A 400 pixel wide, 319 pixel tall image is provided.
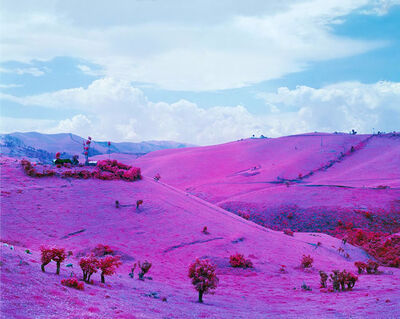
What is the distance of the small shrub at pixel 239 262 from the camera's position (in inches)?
663

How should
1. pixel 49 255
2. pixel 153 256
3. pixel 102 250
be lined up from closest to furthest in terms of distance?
pixel 49 255
pixel 102 250
pixel 153 256

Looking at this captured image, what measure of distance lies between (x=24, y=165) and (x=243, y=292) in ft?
63.3

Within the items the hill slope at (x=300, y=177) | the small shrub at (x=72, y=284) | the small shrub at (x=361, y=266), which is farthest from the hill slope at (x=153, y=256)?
the hill slope at (x=300, y=177)

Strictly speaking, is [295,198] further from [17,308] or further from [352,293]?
[17,308]

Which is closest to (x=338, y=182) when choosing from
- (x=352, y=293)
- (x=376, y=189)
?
(x=376, y=189)

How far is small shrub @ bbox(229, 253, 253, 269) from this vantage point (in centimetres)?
1684

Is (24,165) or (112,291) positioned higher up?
(24,165)

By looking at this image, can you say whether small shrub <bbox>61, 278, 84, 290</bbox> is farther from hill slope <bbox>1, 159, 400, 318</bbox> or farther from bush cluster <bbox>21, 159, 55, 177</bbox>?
bush cluster <bbox>21, 159, 55, 177</bbox>

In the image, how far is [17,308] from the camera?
6637mm

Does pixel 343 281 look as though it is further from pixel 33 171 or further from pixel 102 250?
pixel 33 171

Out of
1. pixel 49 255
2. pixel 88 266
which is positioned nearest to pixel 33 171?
pixel 49 255

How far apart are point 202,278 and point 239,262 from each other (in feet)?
19.4

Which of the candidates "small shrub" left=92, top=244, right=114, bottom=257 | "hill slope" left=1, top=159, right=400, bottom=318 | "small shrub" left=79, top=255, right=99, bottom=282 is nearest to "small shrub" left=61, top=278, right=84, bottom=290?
"hill slope" left=1, top=159, right=400, bottom=318

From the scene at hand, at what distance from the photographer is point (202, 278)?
11.4 meters
